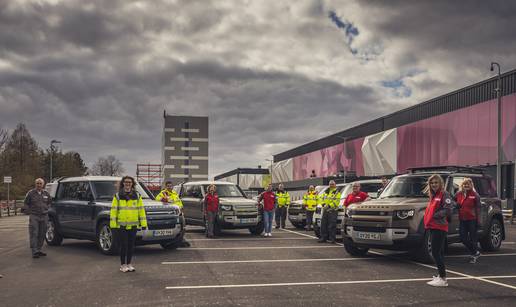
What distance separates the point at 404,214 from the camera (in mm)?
10594

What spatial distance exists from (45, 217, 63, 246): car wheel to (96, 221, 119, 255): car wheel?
8.53 feet

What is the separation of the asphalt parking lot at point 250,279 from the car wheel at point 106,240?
10.8 inches

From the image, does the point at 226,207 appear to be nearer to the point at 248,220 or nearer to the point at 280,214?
the point at 248,220

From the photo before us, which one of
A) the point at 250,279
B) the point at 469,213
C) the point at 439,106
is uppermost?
the point at 439,106

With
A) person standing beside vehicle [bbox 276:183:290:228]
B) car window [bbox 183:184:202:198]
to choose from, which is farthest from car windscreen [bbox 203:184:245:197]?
person standing beside vehicle [bbox 276:183:290:228]

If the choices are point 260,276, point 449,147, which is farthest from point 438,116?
point 260,276

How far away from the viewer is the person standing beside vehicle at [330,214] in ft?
49.2

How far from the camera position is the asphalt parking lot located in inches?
282

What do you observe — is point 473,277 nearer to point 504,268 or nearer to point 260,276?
point 504,268

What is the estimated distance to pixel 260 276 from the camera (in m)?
9.09

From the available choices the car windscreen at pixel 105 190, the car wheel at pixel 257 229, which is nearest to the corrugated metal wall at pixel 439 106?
the car wheel at pixel 257 229

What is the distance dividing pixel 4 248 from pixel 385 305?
1158 centimetres

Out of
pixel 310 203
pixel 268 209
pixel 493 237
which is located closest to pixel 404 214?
pixel 493 237

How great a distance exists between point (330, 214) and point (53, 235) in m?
7.74
